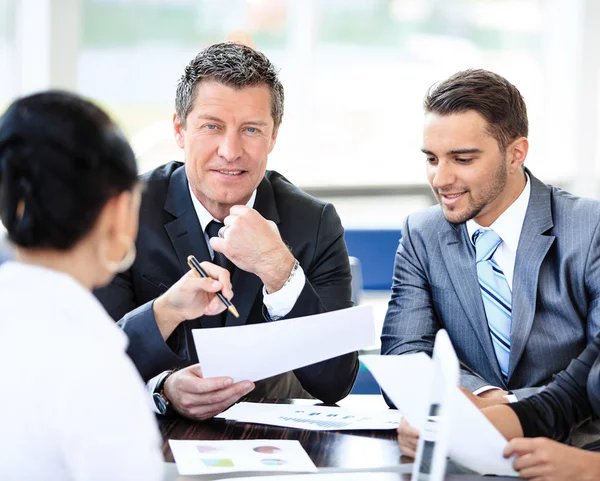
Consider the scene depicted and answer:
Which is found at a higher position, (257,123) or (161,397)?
Answer: (257,123)

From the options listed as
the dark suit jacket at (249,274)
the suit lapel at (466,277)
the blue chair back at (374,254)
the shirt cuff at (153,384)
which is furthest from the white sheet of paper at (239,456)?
the blue chair back at (374,254)

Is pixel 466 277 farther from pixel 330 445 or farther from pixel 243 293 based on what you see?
pixel 330 445

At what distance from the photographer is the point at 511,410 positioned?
63.6 inches

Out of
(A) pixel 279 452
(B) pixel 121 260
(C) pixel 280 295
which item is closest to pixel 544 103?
(C) pixel 280 295

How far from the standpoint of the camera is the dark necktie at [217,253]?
218cm

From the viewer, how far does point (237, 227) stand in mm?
1965

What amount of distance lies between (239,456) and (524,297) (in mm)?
889

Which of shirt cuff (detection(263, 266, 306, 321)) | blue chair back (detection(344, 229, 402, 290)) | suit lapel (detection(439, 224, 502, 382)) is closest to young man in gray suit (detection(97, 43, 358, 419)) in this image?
shirt cuff (detection(263, 266, 306, 321))

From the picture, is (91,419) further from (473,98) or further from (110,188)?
(473,98)

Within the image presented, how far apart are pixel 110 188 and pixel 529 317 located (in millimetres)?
1311

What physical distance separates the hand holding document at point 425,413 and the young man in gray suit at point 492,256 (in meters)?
0.55

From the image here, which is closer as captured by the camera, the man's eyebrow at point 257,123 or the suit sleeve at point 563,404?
the suit sleeve at point 563,404

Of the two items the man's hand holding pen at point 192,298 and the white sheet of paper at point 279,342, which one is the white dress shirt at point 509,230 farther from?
the man's hand holding pen at point 192,298

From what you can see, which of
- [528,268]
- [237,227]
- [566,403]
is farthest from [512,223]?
[237,227]
